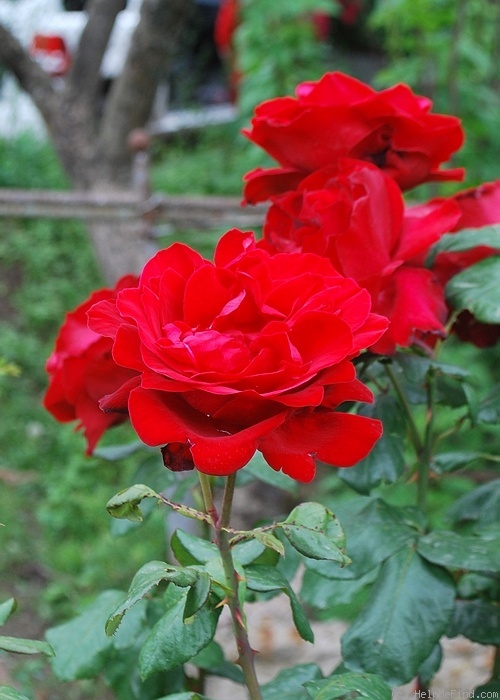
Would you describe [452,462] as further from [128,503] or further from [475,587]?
[128,503]

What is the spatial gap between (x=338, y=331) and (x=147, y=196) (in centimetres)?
245

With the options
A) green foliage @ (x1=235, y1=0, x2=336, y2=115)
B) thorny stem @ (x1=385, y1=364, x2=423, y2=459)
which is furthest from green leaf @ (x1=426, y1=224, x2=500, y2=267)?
green foliage @ (x1=235, y1=0, x2=336, y2=115)

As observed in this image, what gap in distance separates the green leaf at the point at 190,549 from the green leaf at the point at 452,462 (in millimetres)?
383

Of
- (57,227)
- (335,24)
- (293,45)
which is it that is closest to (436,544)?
(293,45)

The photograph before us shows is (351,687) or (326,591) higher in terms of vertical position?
(351,687)

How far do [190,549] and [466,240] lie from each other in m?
0.39

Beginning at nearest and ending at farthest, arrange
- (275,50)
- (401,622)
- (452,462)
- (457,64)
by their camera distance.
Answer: (401,622), (452,462), (457,64), (275,50)

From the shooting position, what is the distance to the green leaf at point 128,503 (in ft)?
2.08

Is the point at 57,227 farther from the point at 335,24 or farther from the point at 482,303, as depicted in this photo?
the point at 482,303

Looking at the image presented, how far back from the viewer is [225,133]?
548cm

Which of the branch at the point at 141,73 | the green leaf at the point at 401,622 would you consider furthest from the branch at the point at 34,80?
the green leaf at the point at 401,622

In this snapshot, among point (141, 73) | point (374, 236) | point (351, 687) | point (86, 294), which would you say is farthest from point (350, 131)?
point (86, 294)

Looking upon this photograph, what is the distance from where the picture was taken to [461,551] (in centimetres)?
84

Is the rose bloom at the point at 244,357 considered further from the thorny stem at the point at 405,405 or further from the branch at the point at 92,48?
the branch at the point at 92,48
